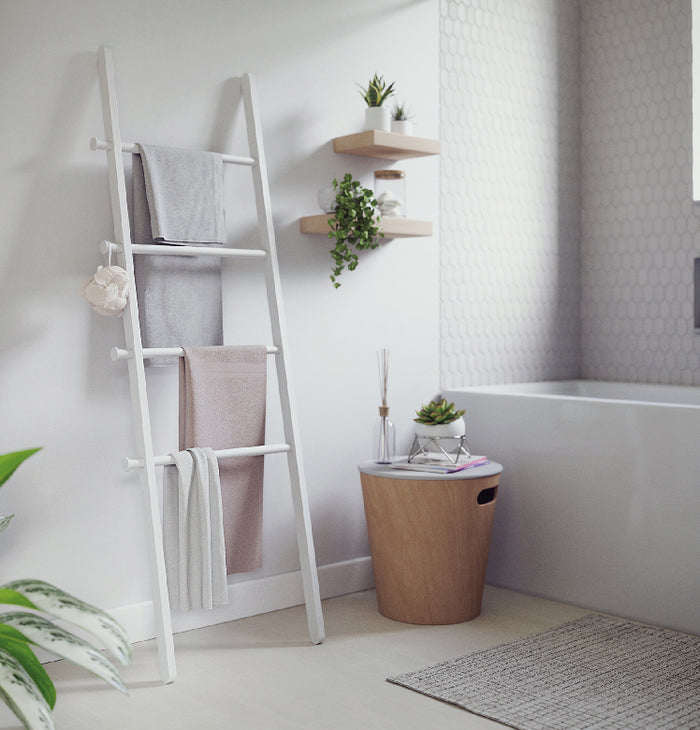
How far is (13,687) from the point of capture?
143 cm

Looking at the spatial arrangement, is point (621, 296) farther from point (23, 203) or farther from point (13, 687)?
point (13, 687)

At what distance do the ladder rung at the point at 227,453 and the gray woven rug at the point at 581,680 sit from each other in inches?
29.4

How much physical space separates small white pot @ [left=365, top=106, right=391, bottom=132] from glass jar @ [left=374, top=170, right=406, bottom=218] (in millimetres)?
148

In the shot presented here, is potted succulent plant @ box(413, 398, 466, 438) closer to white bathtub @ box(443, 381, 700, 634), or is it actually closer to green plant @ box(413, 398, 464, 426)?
green plant @ box(413, 398, 464, 426)

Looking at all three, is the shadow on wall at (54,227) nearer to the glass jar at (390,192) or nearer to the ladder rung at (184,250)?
the ladder rung at (184,250)

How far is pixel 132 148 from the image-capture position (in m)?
2.55

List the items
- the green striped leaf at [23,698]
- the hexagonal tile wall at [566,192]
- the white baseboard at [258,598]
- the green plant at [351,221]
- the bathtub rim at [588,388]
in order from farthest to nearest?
the hexagonal tile wall at [566,192] < the bathtub rim at [588,388] < the green plant at [351,221] < the white baseboard at [258,598] < the green striped leaf at [23,698]

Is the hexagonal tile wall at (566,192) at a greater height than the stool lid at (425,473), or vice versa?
the hexagonal tile wall at (566,192)

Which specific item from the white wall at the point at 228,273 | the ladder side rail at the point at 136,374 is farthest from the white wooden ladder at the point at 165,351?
the white wall at the point at 228,273


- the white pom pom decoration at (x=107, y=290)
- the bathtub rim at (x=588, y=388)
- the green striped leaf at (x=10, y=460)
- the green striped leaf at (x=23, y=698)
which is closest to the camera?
the green striped leaf at (x=23, y=698)

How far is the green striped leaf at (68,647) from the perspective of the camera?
143cm

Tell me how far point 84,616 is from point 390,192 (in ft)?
6.74

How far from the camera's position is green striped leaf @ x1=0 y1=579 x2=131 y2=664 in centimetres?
146

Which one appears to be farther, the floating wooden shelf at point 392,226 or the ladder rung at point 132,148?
the floating wooden shelf at point 392,226
